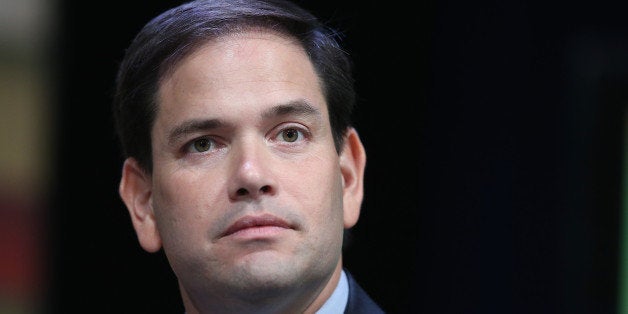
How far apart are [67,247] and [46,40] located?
787 millimetres

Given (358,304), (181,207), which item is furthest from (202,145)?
(358,304)

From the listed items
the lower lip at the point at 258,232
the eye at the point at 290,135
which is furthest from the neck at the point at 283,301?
A: the eye at the point at 290,135

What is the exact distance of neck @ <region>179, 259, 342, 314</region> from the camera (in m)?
Result: 2.39

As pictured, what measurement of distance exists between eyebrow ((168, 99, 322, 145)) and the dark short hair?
11cm

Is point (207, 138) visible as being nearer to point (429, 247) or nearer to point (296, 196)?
point (296, 196)

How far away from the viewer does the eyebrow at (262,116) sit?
7.97ft

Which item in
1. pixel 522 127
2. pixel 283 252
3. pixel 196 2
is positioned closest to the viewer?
pixel 283 252

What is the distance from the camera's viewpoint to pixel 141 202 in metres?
2.72

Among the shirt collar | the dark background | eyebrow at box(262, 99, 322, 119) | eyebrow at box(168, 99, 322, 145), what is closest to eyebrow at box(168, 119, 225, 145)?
eyebrow at box(168, 99, 322, 145)

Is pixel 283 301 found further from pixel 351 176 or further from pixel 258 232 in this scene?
pixel 351 176

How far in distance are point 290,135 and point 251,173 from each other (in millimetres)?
193

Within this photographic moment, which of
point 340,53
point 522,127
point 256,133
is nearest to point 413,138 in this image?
point 522,127

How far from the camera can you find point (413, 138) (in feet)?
12.8

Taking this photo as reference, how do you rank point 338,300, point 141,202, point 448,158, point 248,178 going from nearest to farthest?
point 248,178, point 338,300, point 141,202, point 448,158
